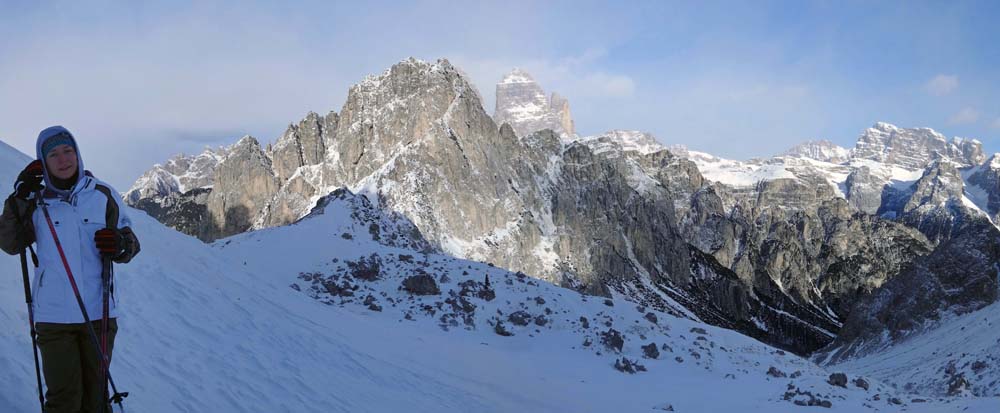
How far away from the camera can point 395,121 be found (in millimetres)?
134625

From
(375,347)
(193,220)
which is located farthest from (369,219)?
(193,220)

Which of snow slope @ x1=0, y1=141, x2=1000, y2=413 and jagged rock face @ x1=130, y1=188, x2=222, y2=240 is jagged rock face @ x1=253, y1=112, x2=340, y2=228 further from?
snow slope @ x1=0, y1=141, x2=1000, y2=413

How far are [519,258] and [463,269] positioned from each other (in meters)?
84.2

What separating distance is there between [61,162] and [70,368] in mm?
2044

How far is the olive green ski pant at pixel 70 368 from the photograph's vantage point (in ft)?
19.1

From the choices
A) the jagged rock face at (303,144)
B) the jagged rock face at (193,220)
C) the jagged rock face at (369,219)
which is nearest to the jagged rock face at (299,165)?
the jagged rock face at (303,144)

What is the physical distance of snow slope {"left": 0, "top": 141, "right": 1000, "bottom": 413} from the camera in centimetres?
1023

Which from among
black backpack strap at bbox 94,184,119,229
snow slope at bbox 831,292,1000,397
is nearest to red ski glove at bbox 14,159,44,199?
black backpack strap at bbox 94,184,119,229

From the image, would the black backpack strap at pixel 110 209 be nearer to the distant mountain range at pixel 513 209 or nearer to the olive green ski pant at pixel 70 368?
the olive green ski pant at pixel 70 368

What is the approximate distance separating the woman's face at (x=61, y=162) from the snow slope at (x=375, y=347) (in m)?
3.01

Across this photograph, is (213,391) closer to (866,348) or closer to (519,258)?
(866,348)

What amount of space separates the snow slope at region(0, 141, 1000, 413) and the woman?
5.65 ft

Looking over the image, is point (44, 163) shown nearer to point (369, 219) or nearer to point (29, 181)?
point (29, 181)

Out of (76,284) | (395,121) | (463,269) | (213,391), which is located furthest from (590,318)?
(395,121)
